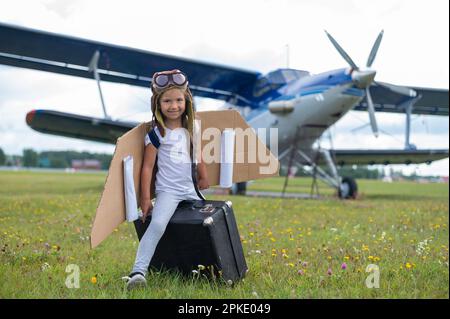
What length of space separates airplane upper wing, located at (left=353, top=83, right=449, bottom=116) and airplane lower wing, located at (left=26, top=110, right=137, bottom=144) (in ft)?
23.5

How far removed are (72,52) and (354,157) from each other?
1065cm

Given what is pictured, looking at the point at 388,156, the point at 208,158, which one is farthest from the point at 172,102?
the point at 388,156

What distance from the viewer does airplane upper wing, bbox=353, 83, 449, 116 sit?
45.2ft

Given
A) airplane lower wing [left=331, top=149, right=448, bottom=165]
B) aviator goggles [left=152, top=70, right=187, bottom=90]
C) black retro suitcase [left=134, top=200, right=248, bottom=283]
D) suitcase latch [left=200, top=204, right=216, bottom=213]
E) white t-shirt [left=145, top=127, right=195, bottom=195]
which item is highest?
aviator goggles [left=152, top=70, right=187, bottom=90]

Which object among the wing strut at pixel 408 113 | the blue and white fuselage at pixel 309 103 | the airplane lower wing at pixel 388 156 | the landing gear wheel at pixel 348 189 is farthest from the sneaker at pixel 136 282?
the airplane lower wing at pixel 388 156

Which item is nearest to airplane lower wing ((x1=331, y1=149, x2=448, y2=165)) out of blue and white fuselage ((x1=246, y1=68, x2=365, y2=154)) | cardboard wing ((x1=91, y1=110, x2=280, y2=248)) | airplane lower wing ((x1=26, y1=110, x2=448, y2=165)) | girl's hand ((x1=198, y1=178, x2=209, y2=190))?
airplane lower wing ((x1=26, y1=110, x2=448, y2=165))

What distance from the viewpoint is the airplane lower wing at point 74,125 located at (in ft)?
37.7

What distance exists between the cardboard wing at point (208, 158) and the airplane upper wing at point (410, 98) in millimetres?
10820

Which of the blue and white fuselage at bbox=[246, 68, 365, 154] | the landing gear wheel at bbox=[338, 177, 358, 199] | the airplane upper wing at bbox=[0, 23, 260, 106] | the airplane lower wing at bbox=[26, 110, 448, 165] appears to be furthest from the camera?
the landing gear wheel at bbox=[338, 177, 358, 199]

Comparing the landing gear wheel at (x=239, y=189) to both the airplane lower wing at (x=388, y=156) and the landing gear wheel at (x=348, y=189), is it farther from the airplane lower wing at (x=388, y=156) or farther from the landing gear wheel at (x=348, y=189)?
the airplane lower wing at (x=388, y=156)

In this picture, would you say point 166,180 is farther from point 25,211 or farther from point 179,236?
point 25,211

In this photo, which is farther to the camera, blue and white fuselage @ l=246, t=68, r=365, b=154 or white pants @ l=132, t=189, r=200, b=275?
blue and white fuselage @ l=246, t=68, r=365, b=154

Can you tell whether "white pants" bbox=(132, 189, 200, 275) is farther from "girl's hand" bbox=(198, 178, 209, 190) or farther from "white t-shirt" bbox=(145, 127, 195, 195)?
"girl's hand" bbox=(198, 178, 209, 190)

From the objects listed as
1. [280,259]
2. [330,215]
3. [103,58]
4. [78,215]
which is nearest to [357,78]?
[330,215]
